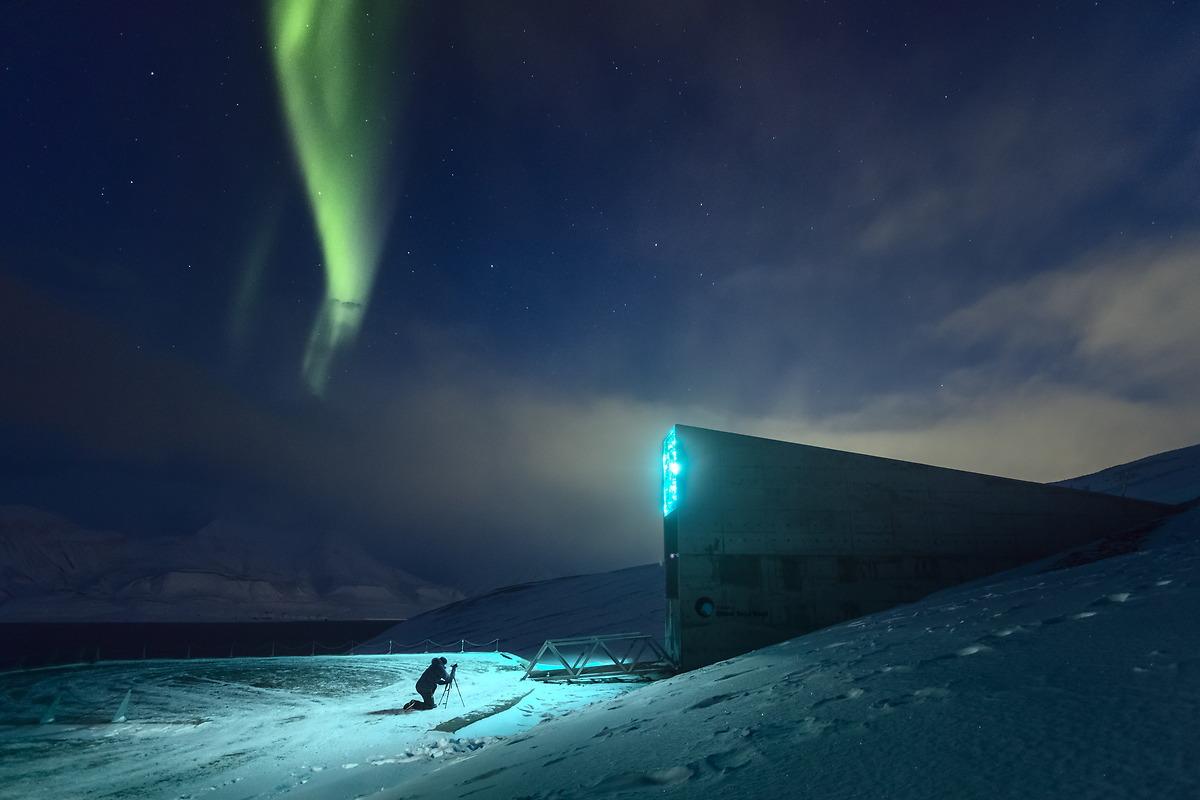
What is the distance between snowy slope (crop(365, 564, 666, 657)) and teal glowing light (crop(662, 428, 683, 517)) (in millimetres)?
23726

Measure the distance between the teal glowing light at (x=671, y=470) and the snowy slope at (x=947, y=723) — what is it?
39.3ft

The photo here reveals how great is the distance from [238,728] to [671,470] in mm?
14629

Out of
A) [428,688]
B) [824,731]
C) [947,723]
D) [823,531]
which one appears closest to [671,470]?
[823,531]

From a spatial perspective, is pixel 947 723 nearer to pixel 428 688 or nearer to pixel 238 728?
pixel 428 688

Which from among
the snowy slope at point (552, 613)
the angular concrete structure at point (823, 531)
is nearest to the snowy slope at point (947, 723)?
the angular concrete structure at point (823, 531)

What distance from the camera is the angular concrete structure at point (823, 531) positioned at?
19.5 metres

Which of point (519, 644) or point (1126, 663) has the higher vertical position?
point (1126, 663)

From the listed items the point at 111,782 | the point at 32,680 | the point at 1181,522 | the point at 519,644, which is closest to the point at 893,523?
the point at 1181,522

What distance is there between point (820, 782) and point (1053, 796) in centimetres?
117

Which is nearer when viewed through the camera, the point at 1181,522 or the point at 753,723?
the point at 753,723

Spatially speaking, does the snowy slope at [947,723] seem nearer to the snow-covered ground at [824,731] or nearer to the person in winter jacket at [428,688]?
the snow-covered ground at [824,731]

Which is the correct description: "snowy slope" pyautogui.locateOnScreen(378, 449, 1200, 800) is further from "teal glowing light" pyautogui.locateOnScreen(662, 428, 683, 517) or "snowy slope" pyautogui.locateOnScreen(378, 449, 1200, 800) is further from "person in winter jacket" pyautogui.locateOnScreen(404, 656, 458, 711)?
"teal glowing light" pyautogui.locateOnScreen(662, 428, 683, 517)

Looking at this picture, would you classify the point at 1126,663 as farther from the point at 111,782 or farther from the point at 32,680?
the point at 32,680

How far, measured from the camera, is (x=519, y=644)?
48094 millimetres
